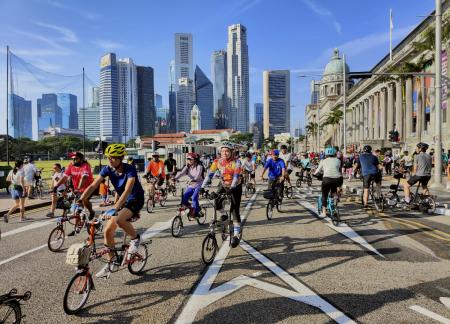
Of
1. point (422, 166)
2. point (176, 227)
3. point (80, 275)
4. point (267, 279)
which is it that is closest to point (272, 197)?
point (176, 227)

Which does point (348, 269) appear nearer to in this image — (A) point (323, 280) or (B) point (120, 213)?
(A) point (323, 280)

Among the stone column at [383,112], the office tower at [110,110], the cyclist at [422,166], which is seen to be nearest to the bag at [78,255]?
the cyclist at [422,166]

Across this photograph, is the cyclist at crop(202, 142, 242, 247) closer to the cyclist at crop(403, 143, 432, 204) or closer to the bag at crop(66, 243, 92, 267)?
the bag at crop(66, 243, 92, 267)

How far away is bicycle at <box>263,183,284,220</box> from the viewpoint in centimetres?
1112

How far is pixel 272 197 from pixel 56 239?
5939mm

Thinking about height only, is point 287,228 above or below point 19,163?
below

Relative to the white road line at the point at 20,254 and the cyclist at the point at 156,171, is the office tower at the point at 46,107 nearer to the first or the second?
the cyclist at the point at 156,171

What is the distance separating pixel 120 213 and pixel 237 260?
7.53 feet

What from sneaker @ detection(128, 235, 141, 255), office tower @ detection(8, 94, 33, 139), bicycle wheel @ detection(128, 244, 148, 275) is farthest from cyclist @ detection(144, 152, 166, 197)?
office tower @ detection(8, 94, 33, 139)

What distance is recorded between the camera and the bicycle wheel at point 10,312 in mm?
3881

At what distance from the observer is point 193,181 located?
9.67 m

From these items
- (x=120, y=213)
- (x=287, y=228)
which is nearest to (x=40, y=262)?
(x=120, y=213)

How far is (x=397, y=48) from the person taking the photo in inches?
2343

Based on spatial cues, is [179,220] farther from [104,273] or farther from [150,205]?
[150,205]
